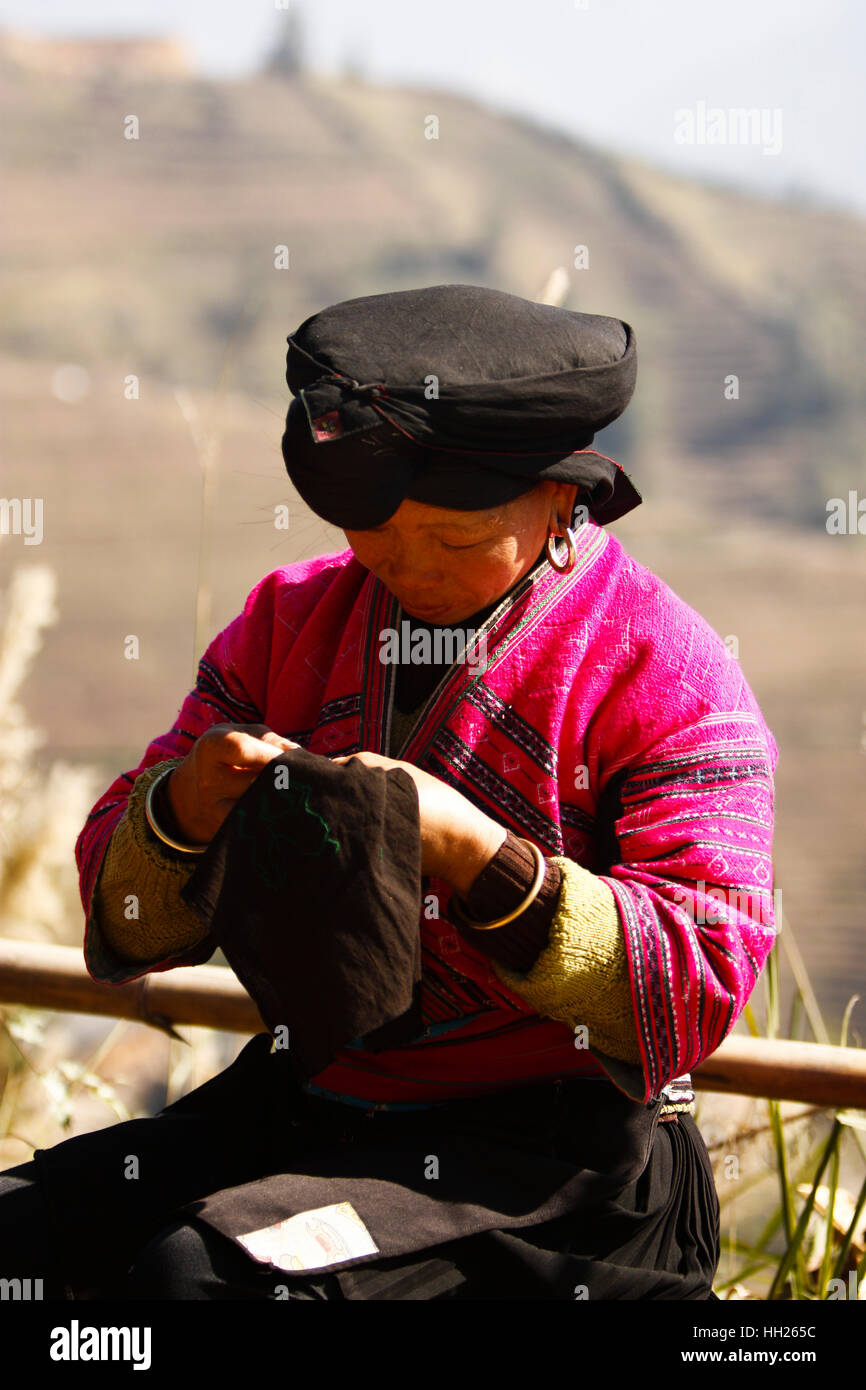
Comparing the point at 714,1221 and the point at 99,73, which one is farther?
the point at 99,73

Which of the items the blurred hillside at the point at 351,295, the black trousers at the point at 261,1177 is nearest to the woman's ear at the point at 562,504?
the black trousers at the point at 261,1177

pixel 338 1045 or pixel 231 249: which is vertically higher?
pixel 231 249

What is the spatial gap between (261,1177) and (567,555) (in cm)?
78

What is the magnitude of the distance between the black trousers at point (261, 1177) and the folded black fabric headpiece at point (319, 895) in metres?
0.22

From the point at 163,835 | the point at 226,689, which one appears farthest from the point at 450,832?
the point at 226,689

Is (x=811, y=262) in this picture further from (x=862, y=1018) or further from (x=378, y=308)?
(x=378, y=308)

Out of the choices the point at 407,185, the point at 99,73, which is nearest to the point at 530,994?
the point at 407,185

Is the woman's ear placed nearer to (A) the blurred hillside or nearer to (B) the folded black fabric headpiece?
(B) the folded black fabric headpiece

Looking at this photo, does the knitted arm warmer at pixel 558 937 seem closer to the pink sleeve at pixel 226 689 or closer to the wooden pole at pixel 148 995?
the pink sleeve at pixel 226 689

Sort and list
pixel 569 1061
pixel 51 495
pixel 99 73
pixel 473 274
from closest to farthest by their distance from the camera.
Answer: pixel 569 1061, pixel 51 495, pixel 473 274, pixel 99 73

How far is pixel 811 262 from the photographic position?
30672 millimetres

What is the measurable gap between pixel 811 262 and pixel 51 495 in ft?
58.9

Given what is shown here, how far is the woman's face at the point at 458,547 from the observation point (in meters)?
1.54

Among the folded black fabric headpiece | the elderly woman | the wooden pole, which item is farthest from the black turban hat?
the wooden pole
